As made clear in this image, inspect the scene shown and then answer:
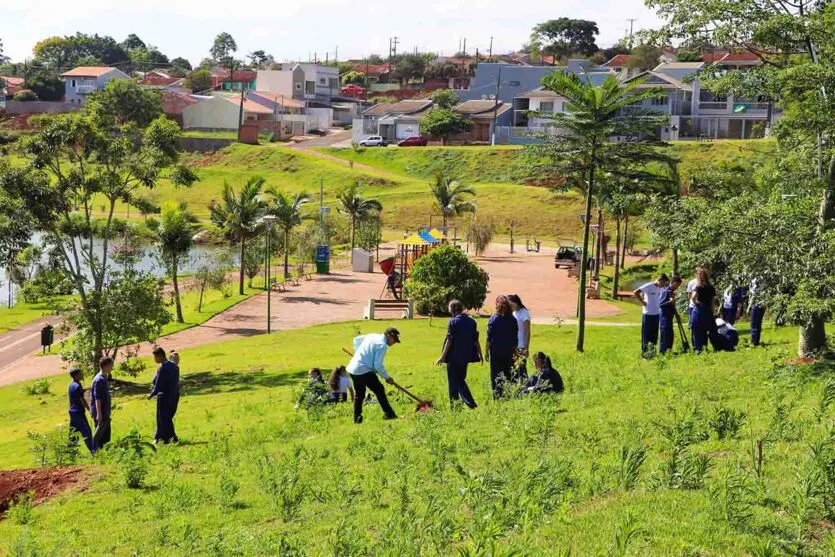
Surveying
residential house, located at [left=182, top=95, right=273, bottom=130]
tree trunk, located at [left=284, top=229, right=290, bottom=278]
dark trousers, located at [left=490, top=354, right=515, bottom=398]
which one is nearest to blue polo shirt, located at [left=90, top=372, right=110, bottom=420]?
dark trousers, located at [left=490, top=354, right=515, bottom=398]

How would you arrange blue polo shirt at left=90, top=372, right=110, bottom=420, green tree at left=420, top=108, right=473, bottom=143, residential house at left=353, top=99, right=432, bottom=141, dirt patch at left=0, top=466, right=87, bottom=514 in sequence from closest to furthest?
1. dirt patch at left=0, top=466, right=87, bottom=514
2. blue polo shirt at left=90, top=372, right=110, bottom=420
3. green tree at left=420, top=108, right=473, bottom=143
4. residential house at left=353, top=99, right=432, bottom=141

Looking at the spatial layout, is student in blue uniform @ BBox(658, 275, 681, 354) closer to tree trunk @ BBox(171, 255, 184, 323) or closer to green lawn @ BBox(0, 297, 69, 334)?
tree trunk @ BBox(171, 255, 184, 323)

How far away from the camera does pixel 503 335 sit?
43.2 feet

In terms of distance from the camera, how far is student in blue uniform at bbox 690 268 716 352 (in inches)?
599

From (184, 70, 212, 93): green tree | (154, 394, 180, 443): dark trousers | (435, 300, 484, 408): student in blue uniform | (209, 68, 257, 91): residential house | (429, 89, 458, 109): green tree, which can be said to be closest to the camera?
(435, 300, 484, 408): student in blue uniform

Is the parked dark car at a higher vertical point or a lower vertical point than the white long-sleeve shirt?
lower

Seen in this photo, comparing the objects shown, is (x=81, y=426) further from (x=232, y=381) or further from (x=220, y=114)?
(x=220, y=114)

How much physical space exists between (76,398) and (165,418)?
1.33 meters

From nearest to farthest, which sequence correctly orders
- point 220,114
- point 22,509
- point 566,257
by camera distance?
1. point 22,509
2. point 566,257
3. point 220,114

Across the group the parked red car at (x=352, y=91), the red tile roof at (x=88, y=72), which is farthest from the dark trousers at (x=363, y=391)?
the parked red car at (x=352, y=91)

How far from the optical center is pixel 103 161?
22.5 m

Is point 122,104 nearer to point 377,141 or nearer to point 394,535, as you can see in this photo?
point 377,141

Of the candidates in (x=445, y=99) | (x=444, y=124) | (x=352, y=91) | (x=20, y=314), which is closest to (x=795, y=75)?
Result: (x=20, y=314)

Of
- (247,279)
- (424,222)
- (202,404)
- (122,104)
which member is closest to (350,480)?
(202,404)
